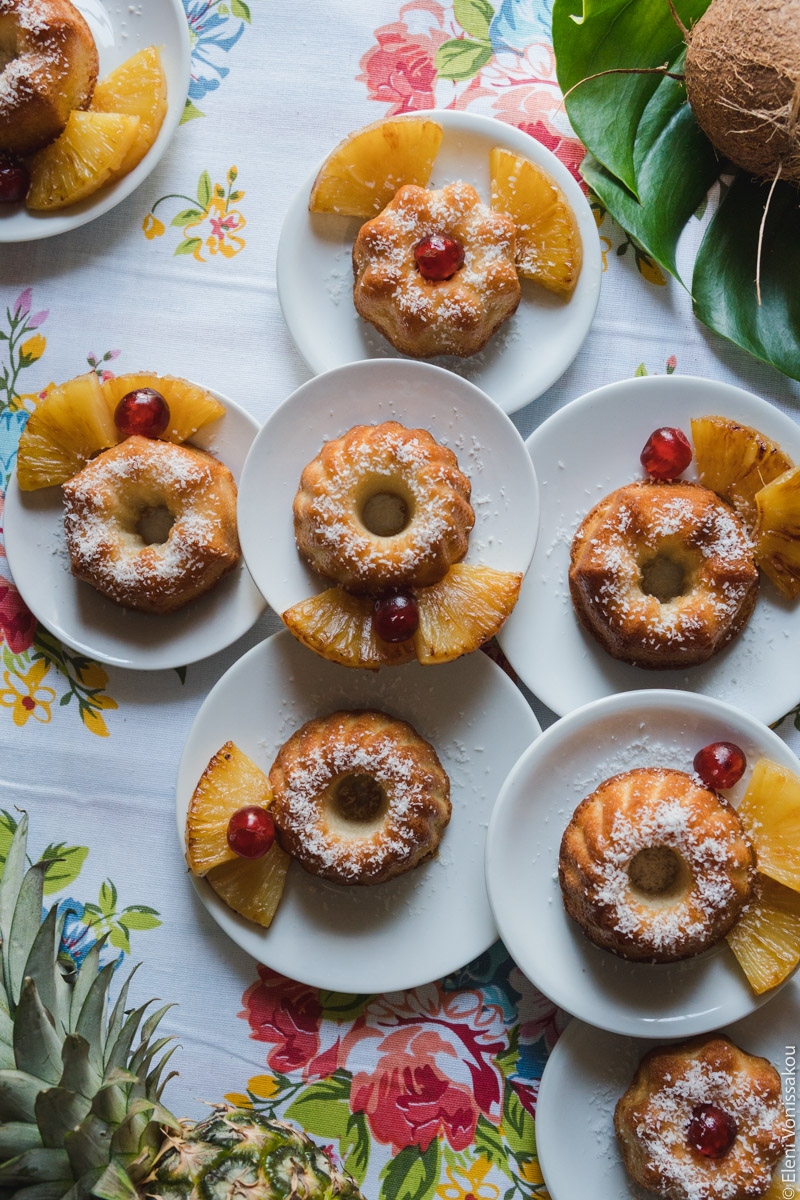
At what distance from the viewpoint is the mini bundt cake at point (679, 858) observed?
2.03m

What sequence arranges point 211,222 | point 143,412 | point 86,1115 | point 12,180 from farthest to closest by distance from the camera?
point 211,222 < point 12,180 < point 143,412 < point 86,1115

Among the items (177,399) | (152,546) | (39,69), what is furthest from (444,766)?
(39,69)

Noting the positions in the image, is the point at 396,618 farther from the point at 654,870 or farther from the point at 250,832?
the point at 654,870

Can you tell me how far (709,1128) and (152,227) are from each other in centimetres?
249

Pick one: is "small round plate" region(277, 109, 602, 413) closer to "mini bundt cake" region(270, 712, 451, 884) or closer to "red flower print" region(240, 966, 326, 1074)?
"mini bundt cake" region(270, 712, 451, 884)

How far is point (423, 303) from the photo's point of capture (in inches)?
86.9

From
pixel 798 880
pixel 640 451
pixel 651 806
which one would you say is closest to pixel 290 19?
pixel 640 451

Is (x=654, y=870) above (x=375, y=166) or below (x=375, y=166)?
below

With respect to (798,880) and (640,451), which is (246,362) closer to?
(640,451)

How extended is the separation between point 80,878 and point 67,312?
1.44 m

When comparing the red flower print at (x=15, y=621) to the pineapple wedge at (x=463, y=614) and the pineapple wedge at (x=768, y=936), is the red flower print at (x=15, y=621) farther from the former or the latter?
the pineapple wedge at (x=768, y=936)

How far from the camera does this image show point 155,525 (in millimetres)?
2395

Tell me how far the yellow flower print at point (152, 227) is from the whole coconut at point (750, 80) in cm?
133

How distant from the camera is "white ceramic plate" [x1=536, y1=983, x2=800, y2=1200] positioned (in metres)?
2.15
